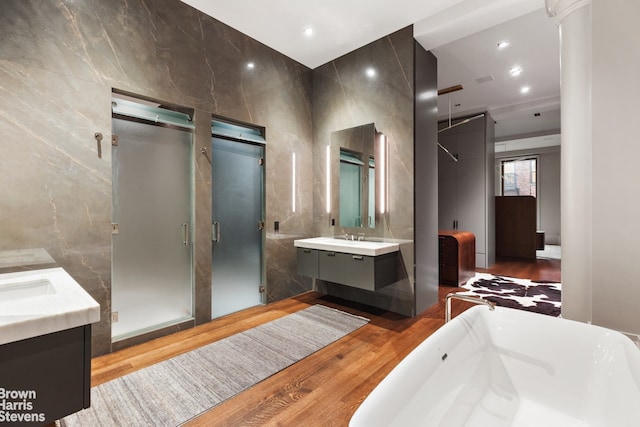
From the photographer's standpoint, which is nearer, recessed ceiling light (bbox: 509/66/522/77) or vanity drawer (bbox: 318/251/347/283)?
vanity drawer (bbox: 318/251/347/283)

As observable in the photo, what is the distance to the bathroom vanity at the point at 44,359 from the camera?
1.18 m

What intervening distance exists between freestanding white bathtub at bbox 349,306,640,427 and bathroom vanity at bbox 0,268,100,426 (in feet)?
4.23

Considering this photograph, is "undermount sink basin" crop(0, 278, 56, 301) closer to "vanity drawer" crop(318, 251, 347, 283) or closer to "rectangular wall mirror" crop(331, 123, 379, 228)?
"vanity drawer" crop(318, 251, 347, 283)

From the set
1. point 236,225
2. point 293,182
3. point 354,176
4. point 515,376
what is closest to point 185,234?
point 236,225

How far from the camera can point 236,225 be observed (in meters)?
3.60

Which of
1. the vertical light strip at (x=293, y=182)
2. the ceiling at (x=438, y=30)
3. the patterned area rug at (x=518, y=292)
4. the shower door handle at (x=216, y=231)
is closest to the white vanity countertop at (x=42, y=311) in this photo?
the shower door handle at (x=216, y=231)

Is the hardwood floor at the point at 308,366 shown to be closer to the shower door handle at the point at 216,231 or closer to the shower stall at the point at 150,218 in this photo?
the shower stall at the point at 150,218

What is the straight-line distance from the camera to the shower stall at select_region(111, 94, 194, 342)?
271cm

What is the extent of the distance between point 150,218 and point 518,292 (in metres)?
4.90

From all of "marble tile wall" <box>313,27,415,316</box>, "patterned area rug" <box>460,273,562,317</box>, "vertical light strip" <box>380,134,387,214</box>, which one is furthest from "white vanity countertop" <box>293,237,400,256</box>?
"patterned area rug" <box>460,273,562,317</box>

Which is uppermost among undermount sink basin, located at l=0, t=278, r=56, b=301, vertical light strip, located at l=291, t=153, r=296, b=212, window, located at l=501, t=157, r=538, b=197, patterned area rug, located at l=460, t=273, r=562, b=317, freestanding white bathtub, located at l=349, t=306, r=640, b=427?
window, located at l=501, t=157, r=538, b=197

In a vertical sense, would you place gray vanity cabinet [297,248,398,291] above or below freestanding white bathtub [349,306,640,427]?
above

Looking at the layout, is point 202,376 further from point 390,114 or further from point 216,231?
point 390,114

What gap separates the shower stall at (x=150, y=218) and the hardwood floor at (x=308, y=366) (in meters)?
0.31
